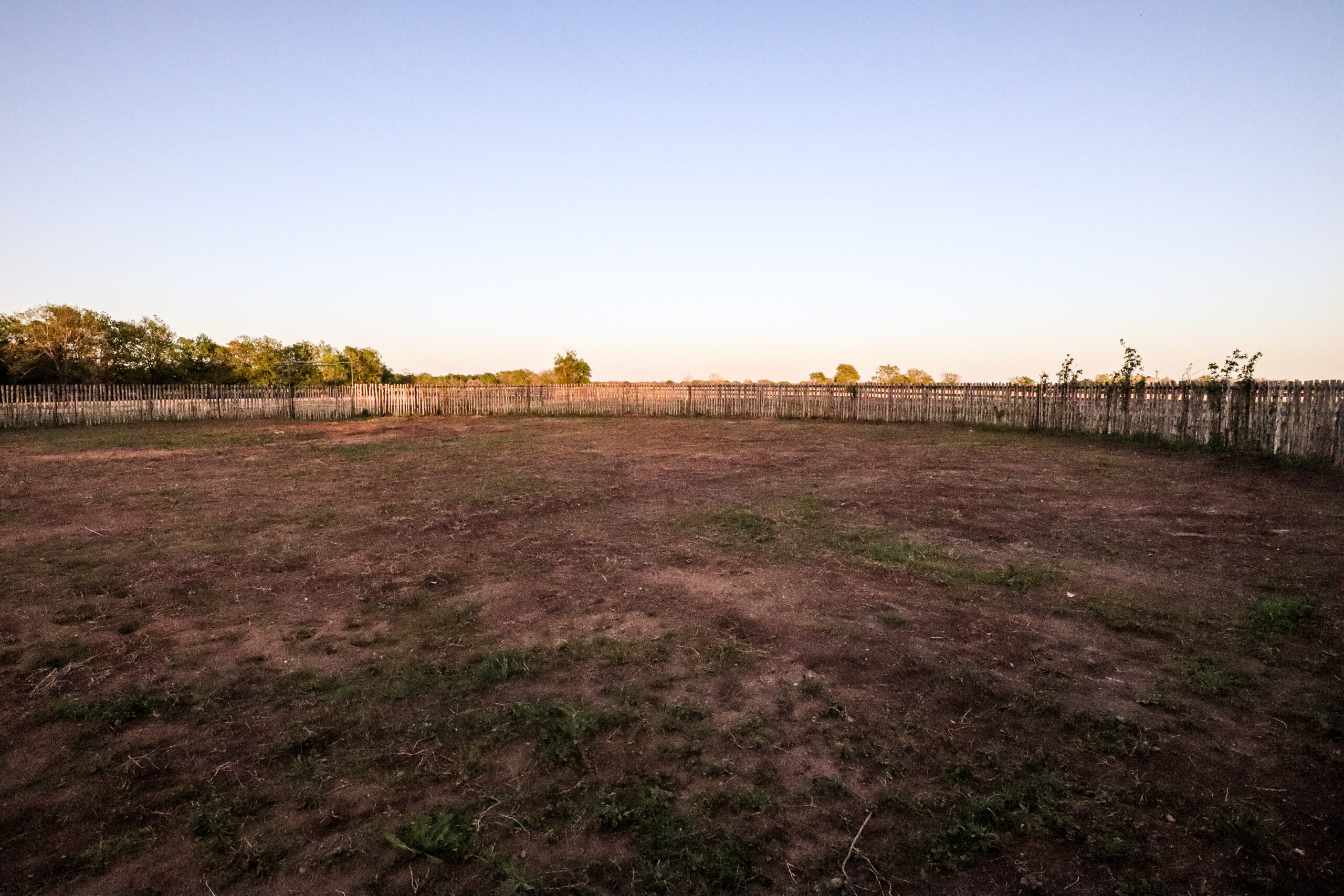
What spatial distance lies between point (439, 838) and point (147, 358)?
38.7 meters

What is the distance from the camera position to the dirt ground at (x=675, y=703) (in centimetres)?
239

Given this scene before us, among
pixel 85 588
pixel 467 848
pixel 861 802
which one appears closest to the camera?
pixel 467 848

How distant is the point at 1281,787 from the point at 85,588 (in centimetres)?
802

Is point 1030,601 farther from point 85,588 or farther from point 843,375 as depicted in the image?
point 843,375

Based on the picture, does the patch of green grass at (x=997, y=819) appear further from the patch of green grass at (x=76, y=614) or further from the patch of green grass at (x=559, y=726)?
the patch of green grass at (x=76, y=614)

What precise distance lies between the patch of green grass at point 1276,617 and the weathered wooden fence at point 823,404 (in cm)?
887

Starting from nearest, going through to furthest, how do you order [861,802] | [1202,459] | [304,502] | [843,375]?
1. [861,802]
2. [304,502]
3. [1202,459]
4. [843,375]

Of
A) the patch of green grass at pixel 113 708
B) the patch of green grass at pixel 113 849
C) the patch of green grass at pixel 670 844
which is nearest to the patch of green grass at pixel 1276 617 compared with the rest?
the patch of green grass at pixel 670 844

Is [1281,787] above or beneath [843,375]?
beneath

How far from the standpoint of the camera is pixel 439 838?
2445 mm

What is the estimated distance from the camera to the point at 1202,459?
40.3 ft

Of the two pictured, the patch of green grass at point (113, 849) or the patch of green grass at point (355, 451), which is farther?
the patch of green grass at point (355, 451)

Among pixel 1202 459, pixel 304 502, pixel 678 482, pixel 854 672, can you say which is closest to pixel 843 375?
pixel 1202 459

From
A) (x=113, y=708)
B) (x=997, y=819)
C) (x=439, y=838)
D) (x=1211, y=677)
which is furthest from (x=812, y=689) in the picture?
(x=113, y=708)
